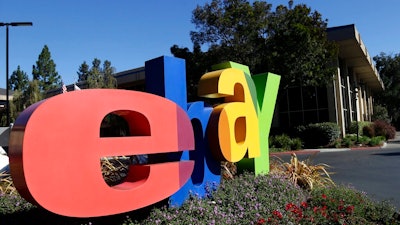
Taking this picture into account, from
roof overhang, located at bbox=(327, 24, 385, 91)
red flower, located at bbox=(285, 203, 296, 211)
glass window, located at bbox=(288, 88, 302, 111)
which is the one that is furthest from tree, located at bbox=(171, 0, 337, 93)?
red flower, located at bbox=(285, 203, 296, 211)

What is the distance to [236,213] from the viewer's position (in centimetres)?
613

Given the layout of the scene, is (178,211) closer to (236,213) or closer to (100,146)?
(236,213)

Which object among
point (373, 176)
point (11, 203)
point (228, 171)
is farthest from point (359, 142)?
point (11, 203)

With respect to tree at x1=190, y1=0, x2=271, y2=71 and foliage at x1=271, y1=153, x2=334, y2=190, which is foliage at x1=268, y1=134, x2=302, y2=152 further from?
foliage at x1=271, y1=153, x2=334, y2=190

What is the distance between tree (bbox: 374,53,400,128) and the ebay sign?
65.3m

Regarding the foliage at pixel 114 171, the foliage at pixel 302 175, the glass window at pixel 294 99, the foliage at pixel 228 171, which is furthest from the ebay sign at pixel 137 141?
A: the glass window at pixel 294 99

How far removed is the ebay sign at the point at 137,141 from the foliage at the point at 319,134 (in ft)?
64.5

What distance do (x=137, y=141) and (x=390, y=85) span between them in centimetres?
7271

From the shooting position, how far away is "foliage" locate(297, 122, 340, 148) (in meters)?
26.6

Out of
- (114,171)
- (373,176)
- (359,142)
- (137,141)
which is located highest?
(137,141)

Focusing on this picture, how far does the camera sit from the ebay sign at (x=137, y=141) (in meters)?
4.34

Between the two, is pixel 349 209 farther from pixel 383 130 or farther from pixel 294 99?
pixel 383 130

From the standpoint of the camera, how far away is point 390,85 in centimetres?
6950

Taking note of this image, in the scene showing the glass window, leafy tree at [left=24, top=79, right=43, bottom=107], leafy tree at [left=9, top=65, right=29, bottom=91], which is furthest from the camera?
leafy tree at [left=9, top=65, right=29, bottom=91]
